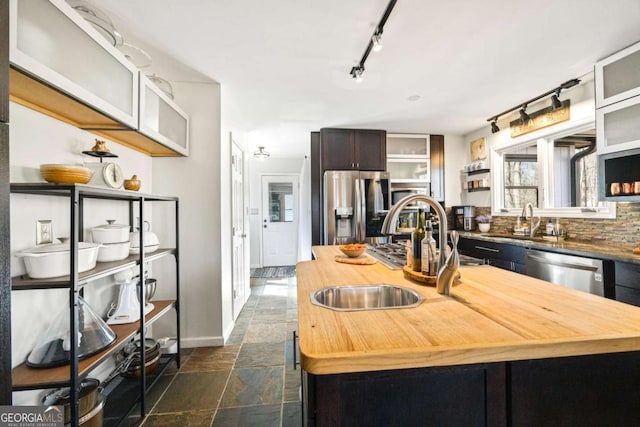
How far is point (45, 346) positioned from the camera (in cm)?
129

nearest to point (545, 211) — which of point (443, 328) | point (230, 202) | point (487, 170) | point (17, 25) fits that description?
point (487, 170)

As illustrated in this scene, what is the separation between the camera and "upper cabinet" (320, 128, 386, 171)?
381 cm

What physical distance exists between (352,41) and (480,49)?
963 mm

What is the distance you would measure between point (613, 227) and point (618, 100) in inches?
44.5

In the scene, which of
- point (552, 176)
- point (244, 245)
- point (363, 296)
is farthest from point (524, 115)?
point (244, 245)

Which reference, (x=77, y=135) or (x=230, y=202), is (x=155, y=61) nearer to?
(x=77, y=135)

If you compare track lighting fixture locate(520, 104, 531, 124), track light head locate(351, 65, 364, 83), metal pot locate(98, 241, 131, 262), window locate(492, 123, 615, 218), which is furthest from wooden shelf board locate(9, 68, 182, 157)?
window locate(492, 123, 615, 218)

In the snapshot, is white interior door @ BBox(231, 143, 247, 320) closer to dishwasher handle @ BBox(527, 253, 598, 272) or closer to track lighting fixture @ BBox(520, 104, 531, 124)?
dishwasher handle @ BBox(527, 253, 598, 272)

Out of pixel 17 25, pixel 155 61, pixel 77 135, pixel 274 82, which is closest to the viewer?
pixel 17 25

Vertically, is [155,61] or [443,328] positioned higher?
[155,61]

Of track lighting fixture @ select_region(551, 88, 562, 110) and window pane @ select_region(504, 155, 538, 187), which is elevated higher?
track lighting fixture @ select_region(551, 88, 562, 110)

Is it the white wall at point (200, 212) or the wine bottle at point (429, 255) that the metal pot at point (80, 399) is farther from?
the wine bottle at point (429, 255)

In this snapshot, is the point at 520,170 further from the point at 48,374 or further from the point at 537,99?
the point at 48,374

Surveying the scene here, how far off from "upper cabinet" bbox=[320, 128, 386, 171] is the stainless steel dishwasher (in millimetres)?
2093
